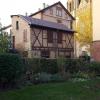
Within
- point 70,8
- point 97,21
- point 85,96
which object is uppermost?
point 70,8

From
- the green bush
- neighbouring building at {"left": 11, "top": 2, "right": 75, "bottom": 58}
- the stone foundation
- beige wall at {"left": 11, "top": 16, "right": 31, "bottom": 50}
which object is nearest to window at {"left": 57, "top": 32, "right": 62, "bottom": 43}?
neighbouring building at {"left": 11, "top": 2, "right": 75, "bottom": 58}

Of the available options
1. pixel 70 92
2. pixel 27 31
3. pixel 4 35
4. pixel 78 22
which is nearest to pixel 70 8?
pixel 78 22

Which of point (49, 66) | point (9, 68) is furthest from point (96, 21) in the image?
point (9, 68)

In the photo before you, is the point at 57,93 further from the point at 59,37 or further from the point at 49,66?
the point at 59,37

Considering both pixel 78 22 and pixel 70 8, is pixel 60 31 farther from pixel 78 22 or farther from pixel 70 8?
pixel 70 8

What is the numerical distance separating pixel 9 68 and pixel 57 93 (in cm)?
273

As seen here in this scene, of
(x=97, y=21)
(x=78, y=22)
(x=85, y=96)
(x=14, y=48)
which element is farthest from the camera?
(x=78, y=22)

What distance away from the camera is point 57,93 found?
15828 millimetres

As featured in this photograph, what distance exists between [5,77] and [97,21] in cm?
2750

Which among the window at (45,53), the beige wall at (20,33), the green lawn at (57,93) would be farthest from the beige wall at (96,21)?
the green lawn at (57,93)

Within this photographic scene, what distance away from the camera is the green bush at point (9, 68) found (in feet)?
52.2

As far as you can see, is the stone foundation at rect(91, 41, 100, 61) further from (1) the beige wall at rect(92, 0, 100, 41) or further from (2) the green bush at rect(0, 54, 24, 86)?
(2) the green bush at rect(0, 54, 24, 86)

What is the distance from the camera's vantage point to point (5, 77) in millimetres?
16000

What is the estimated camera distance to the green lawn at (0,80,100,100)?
14.5 meters
